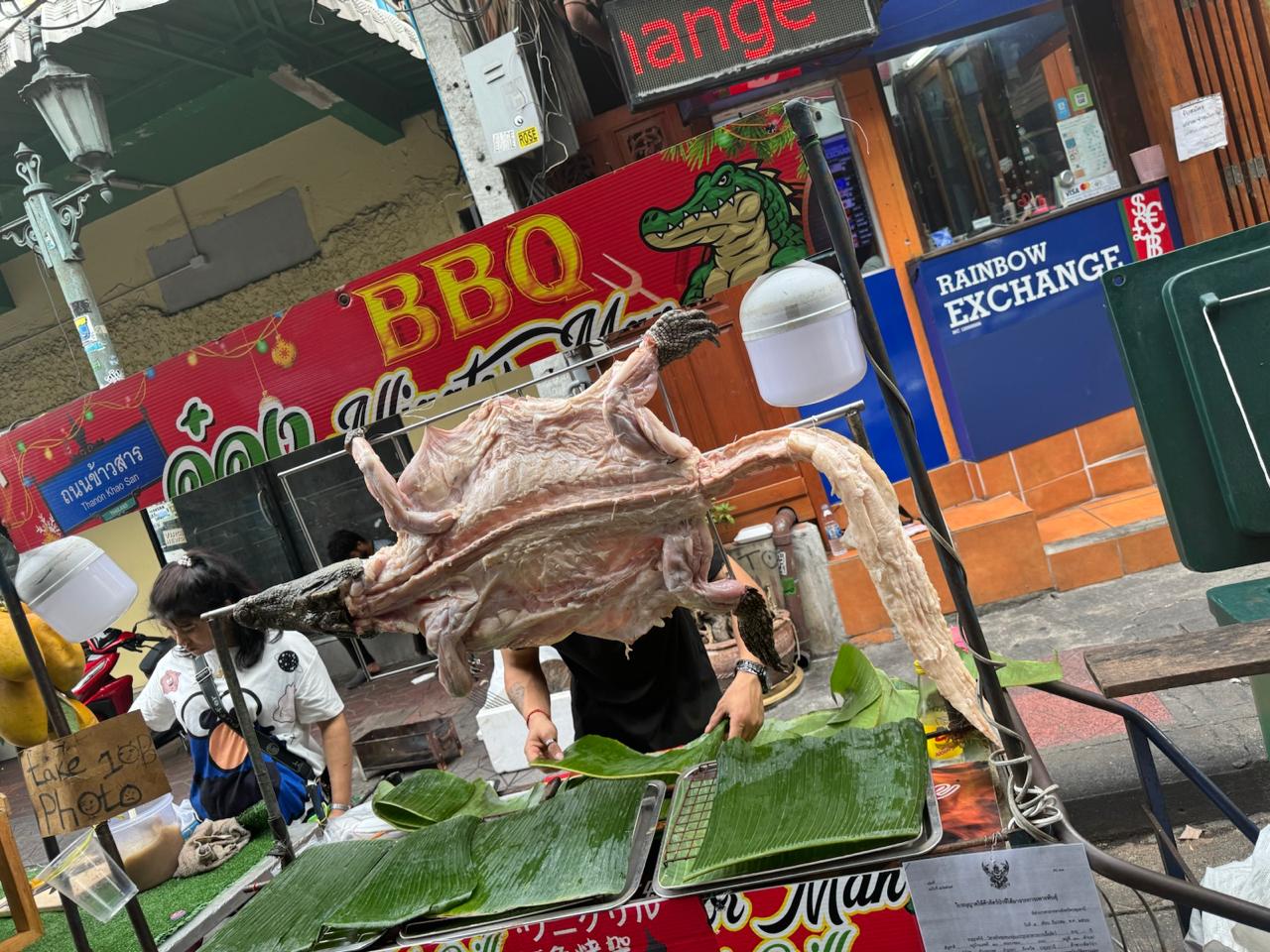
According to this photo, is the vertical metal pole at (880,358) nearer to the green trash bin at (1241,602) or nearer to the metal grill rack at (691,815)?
the metal grill rack at (691,815)

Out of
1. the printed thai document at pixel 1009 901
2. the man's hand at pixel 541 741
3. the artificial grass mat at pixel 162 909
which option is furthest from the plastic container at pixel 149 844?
the printed thai document at pixel 1009 901

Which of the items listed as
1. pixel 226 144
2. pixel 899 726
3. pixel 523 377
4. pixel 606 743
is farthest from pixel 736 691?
pixel 226 144

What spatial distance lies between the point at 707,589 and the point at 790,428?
1.60ft

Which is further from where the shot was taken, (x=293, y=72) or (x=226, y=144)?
(x=226, y=144)

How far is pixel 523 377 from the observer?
853 centimetres

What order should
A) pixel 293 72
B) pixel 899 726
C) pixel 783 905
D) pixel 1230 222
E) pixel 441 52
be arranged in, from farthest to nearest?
pixel 293 72
pixel 441 52
pixel 1230 222
pixel 899 726
pixel 783 905

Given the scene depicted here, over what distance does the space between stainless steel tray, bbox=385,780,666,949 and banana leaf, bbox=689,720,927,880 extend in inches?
7.5

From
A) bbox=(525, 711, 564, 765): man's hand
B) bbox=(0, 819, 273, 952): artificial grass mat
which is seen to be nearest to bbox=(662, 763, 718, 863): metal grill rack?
A: bbox=(525, 711, 564, 765): man's hand

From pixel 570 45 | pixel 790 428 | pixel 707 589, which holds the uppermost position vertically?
pixel 570 45

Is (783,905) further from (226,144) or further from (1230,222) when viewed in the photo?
(226,144)

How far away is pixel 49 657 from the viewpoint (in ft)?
11.1

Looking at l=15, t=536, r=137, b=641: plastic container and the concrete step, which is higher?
l=15, t=536, r=137, b=641: plastic container

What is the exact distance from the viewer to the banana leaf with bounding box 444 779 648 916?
6.59ft

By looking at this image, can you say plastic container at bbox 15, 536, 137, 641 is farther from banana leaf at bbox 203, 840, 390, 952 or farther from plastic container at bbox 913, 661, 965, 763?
plastic container at bbox 913, 661, 965, 763
